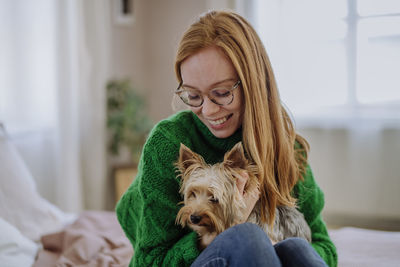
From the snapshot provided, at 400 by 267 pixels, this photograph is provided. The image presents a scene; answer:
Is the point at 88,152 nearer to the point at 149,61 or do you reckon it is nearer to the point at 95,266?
the point at 149,61

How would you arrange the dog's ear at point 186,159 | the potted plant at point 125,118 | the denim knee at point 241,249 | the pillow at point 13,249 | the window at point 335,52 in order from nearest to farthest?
1. the denim knee at point 241,249
2. the dog's ear at point 186,159
3. the pillow at point 13,249
4. the window at point 335,52
5. the potted plant at point 125,118

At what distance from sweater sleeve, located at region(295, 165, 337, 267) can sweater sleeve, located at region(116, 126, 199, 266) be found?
17.6 inches

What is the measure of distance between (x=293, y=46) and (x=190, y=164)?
112 inches

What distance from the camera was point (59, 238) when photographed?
201 centimetres

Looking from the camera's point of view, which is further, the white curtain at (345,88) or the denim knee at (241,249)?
the white curtain at (345,88)

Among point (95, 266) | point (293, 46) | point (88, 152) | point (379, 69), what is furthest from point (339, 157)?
point (95, 266)

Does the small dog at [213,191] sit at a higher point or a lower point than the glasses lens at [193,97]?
lower

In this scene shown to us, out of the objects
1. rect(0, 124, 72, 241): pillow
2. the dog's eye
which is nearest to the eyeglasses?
the dog's eye

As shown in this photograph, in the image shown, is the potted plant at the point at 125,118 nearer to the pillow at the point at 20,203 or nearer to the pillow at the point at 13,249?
the pillow at the point at 20,203

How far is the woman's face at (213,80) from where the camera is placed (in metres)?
1.31

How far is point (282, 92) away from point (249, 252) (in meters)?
2.92

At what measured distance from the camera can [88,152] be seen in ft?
12.5

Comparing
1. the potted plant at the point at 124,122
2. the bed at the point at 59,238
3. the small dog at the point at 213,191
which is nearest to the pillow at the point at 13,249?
the bed at the point at 59,238

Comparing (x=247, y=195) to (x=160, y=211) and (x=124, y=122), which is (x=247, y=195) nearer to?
(x=160, y=211)
